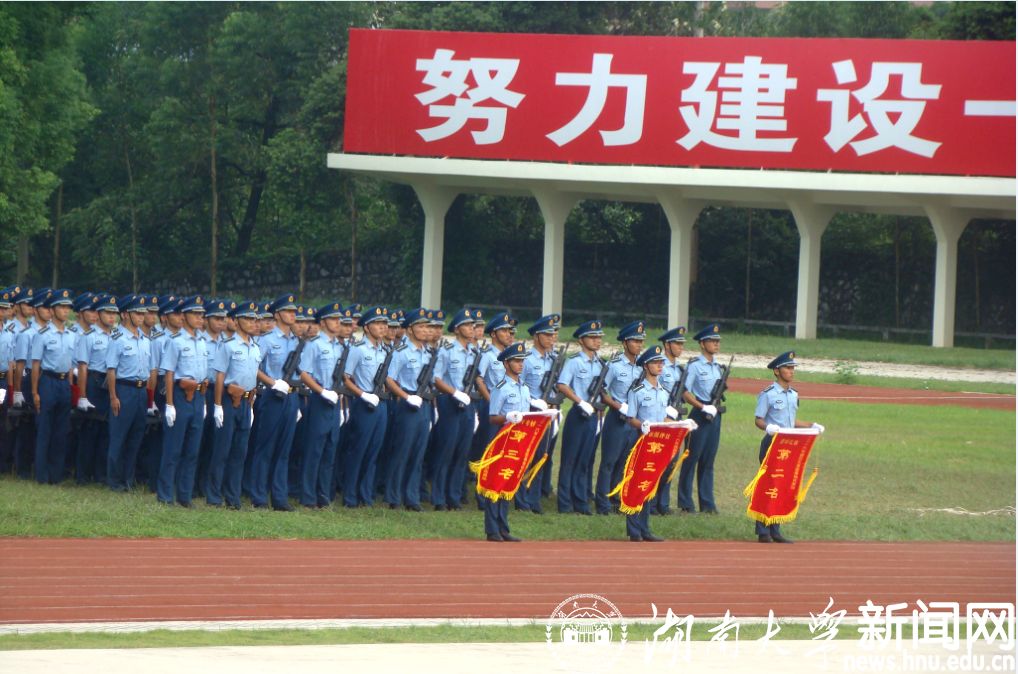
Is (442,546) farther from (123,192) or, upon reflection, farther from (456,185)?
(123,192)

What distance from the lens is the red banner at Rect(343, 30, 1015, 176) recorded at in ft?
91.5

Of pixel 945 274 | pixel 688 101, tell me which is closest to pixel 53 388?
pixel 688 101

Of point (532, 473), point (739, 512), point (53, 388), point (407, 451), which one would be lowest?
point (739, 512)

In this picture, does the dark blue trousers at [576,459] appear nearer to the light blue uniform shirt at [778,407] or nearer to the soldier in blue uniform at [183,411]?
the light blue uniform shirt at [778,407]

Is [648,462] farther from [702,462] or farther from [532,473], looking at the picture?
[702,462]

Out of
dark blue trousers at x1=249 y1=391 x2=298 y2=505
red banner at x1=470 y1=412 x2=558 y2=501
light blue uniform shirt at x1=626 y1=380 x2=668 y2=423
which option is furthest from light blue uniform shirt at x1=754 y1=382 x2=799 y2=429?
dark blue trousers at x1=249 y1=391 x2=298 y2=505

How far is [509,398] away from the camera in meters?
11.1

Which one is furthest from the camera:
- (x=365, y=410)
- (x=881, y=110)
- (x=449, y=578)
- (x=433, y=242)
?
(x=433, y=242)

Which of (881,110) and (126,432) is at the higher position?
(881,110)

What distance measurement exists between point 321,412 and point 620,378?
2281 millimetres

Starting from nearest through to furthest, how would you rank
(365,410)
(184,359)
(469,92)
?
1. (184,359)
2. (365,410)
3. (469,92)

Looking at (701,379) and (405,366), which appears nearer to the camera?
(405,366)

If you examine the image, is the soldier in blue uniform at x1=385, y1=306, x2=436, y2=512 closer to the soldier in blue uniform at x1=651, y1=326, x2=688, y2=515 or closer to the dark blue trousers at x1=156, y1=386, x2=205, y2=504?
the dark blue trousers at x1=156, y1=386, x2=205, y2=504

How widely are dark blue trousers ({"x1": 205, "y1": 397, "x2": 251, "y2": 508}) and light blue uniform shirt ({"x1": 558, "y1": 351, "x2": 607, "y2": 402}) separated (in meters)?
2.38
